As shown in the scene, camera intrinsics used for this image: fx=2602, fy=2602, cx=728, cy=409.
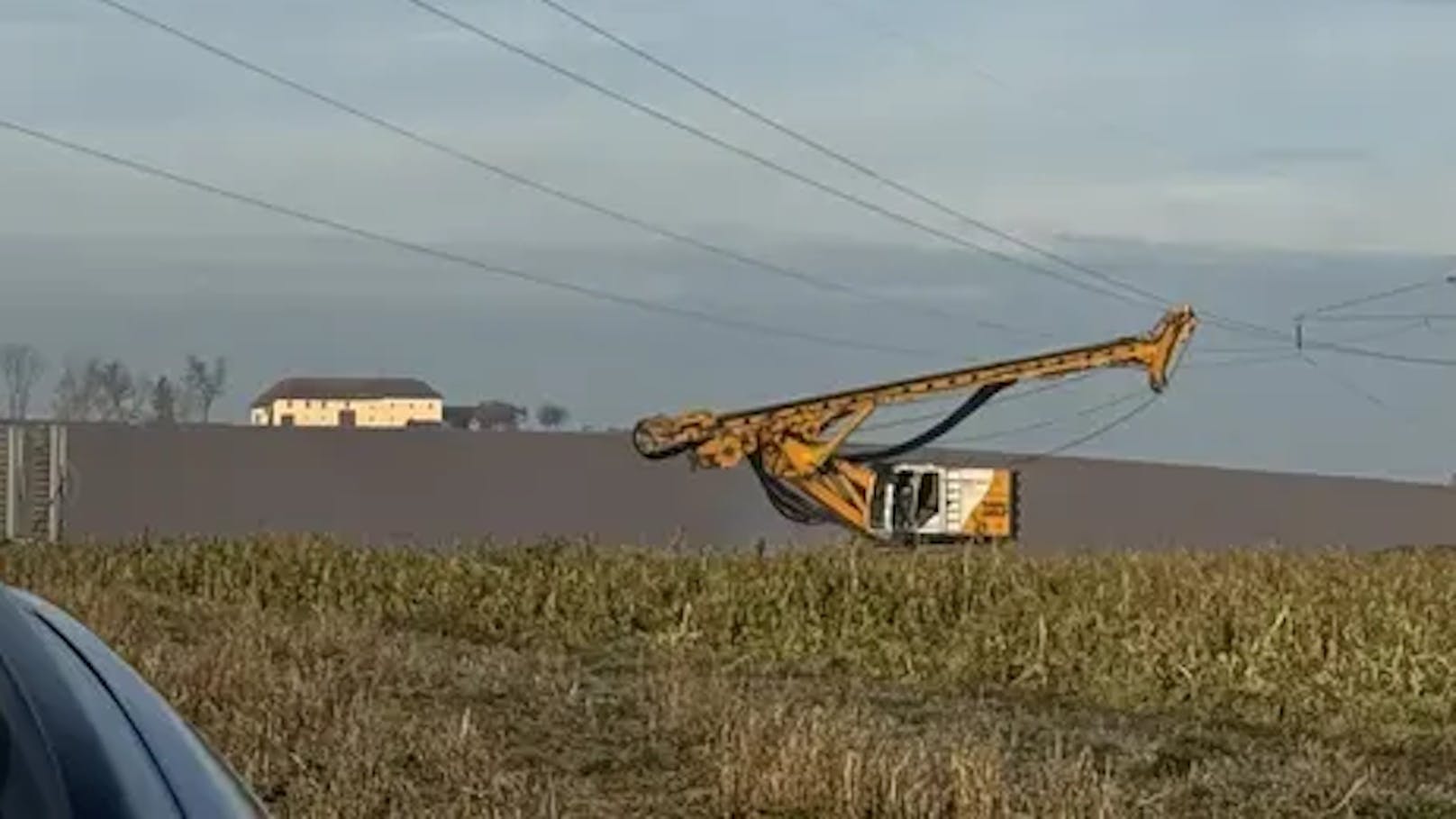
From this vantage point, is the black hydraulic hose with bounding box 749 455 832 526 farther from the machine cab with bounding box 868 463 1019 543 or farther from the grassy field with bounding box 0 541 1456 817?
the grassy field with bounding box 0 541 1456 817

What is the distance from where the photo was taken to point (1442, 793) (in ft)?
38.7

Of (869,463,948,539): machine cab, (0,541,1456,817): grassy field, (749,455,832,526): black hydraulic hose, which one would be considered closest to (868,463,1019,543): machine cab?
(869,463,948,539): machine cab

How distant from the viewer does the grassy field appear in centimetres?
959

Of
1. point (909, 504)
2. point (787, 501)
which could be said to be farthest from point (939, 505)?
point (787, 501)

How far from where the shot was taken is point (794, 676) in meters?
18.4

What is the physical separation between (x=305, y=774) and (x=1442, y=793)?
5.49 metres

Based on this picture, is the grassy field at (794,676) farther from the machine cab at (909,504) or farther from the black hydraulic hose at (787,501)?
the black hydraulic hose at (787,501)

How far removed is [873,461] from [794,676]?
29.2 m

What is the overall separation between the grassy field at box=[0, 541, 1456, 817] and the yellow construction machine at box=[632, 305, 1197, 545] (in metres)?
11.7

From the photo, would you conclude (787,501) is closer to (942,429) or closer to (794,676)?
(942,429)

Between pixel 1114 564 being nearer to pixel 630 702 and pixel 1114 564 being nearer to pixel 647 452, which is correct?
pixel 630 702

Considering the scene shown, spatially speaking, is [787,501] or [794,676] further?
[787,501]

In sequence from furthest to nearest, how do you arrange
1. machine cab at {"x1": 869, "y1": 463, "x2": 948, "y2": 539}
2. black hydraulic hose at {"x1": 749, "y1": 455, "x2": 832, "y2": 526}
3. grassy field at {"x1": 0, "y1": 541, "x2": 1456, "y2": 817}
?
black hydraulic hose at {"x1": 749, "y1": 455, "x2": 832, "y2": 526}, machine cab at {"x1": 869, "y1": 463, "x2": 948, "y2": 539}, grassy field at {"x1": 0, "y1": 541, "x2": 1456, "y2": 817}

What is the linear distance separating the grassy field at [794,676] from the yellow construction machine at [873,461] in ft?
38.4
